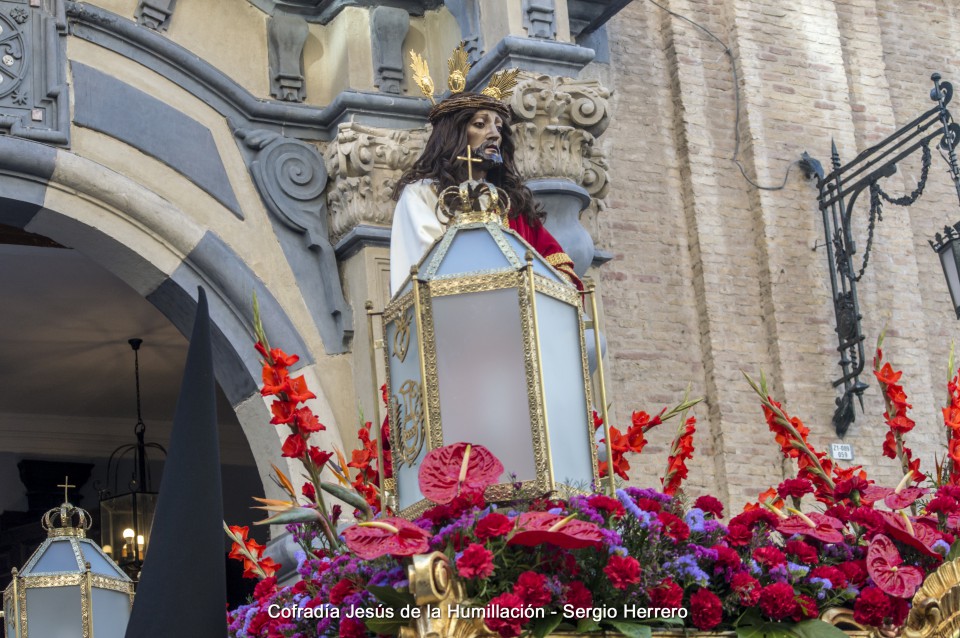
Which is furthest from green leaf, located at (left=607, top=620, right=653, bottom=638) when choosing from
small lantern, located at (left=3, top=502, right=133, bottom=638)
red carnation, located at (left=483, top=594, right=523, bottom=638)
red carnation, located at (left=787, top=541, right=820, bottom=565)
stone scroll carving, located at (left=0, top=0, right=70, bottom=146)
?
stone scroll carving, located at (left=0, top=0, right=70, bottom=146)

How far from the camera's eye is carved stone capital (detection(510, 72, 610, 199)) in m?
6.84

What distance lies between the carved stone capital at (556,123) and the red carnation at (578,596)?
3.67m

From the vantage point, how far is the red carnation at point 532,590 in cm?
327

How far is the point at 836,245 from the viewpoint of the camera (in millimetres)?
9117

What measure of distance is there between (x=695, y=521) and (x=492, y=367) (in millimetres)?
585

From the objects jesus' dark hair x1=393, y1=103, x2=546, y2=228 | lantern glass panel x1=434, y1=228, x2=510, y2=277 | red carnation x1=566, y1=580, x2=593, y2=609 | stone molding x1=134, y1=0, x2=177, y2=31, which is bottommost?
red carnation x1=566, y1=580, x2=593, y2=609

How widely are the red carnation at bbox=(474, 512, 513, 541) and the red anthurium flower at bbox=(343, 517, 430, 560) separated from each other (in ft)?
0.36

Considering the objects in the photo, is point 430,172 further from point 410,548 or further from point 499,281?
point 410,548

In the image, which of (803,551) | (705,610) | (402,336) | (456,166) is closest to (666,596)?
(705,610)

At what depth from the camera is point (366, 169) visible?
6969 mm

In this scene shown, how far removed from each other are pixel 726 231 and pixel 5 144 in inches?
166

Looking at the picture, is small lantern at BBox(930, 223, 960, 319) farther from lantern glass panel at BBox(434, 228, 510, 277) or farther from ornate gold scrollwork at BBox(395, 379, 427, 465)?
ornate gold scrollwork at BBox(395, 379, 427, 465)

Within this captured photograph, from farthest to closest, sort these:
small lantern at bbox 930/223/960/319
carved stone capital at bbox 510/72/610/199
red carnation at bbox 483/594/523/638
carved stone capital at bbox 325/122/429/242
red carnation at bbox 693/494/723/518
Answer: small lantern at bbox 930/223/960/319 → carved stone capital at bbox 325/122/429/242 → carved stone capital at bbox 510/72/610/199 → red carnation at bbox 693/494/723/518 → red carnation at bbox 483/594/523/638

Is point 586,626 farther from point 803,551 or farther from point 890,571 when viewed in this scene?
point 890,571
